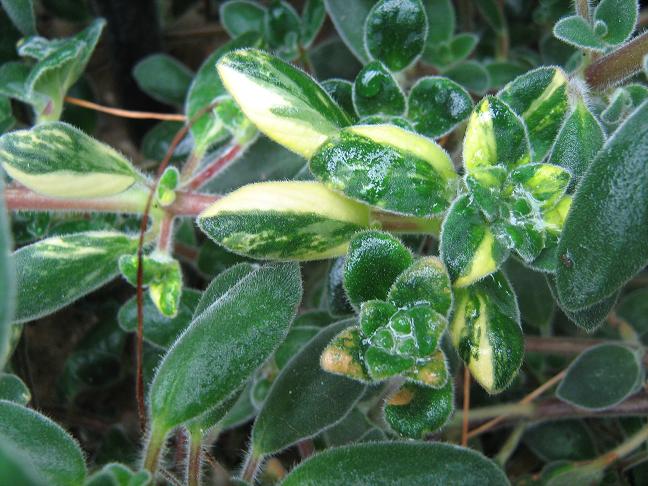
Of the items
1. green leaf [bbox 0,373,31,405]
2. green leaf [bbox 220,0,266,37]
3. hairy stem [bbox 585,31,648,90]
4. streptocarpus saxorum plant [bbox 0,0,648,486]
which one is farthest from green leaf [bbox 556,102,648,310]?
green leaf [bbox 220,0,266,37]

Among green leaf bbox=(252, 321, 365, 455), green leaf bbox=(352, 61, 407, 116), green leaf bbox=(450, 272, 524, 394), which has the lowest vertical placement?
green leaf bbox=(252, 321, 365, 455)

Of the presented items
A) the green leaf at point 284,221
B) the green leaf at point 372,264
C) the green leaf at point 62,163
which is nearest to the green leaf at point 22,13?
the green leaf at point 62,163

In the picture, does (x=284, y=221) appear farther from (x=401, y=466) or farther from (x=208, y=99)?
(x=208, y=99)

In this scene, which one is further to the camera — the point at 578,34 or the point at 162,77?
the point at 162,77

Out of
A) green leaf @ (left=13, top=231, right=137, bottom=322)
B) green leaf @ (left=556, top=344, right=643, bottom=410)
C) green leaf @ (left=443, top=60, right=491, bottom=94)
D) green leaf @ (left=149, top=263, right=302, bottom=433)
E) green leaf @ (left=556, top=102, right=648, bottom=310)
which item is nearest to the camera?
green leaf @ (left=556, top=102, right=648, bottom=310)

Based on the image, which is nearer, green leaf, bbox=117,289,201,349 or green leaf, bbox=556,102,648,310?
green leaf, bbox=556,102,648,310

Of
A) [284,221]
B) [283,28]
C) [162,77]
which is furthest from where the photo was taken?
[162,77]

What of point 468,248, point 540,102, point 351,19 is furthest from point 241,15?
point 468,248

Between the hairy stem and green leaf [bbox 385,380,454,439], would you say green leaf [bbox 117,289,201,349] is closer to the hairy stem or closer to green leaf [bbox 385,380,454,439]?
green leaf [bbox 385,380,454,439]
